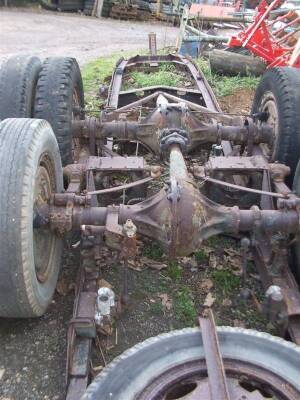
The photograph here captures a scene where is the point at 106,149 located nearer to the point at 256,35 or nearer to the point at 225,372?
the point at 225,372

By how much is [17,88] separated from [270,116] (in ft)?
7.68

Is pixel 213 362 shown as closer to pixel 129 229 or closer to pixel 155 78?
pixel 129 229

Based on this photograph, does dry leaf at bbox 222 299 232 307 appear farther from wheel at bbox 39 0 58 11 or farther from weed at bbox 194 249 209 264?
wheel at bbox 39 0 58 11

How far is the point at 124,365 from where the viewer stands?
2.14 metres

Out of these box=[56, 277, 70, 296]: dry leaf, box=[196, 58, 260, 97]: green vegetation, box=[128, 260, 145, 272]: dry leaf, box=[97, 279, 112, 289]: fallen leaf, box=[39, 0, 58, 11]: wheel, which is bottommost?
box=[56, 277, 70, 296]: dry leaf

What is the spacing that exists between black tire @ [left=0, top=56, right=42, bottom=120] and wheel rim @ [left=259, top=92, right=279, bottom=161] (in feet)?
7.12

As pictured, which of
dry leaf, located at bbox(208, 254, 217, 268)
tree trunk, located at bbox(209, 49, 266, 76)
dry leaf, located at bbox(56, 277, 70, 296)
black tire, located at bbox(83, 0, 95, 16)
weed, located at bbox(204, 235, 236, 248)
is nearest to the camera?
dry leaf, located at bbox(56, 277, 70, 296)

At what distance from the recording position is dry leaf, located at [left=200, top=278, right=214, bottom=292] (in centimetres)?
378

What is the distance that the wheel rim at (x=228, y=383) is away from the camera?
2.03 meters

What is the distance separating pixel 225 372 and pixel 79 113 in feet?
10.9

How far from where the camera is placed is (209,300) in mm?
3613

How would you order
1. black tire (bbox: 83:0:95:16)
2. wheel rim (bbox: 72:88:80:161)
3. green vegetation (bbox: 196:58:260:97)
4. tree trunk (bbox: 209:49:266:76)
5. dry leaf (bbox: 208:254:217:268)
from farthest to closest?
black tire (bbox: 83:0:95:16)
tree trunk (bbox: 209:49:266:76)
green vegetation (bbox: 196:58:260:97)
wheel rim (bbox: 72:88:80:161)
dry leaf (bbox: 208:254:217:268)

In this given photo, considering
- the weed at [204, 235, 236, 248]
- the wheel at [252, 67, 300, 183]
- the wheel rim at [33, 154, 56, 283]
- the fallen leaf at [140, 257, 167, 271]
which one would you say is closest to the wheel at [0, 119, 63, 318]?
the wheel rim at [33, 154, 56, 283]

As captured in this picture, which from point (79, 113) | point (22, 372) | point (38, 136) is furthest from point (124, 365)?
point (79, 113)
